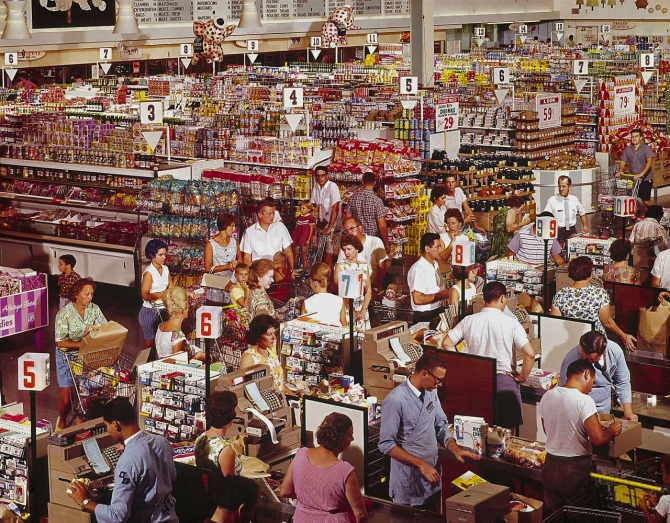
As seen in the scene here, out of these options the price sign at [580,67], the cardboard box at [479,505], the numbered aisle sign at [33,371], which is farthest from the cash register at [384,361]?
the price sign at [580,67]

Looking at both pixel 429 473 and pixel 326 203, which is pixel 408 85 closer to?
pixel 326 203

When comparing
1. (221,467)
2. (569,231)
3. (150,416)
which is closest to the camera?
(221,467)

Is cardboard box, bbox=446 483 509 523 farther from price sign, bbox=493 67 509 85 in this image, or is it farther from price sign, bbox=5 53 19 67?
price sign, bbox=5 53 19 67

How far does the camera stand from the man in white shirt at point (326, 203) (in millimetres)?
12859

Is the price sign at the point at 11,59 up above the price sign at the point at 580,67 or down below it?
above

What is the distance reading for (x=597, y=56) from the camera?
88.3 feet

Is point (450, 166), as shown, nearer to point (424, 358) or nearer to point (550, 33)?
point (424, 358)

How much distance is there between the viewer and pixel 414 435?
619 centimetres

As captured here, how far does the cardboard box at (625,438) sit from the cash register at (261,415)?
1.78 metres

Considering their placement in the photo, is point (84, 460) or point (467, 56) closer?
point (84, 460)

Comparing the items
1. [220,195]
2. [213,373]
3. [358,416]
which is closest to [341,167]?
[220,195]

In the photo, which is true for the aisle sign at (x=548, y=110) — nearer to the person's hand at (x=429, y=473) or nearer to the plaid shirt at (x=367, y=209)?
the plaid shirt at (x=367, y=209)

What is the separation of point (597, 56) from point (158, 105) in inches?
624

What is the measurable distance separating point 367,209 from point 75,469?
23.0 feet
